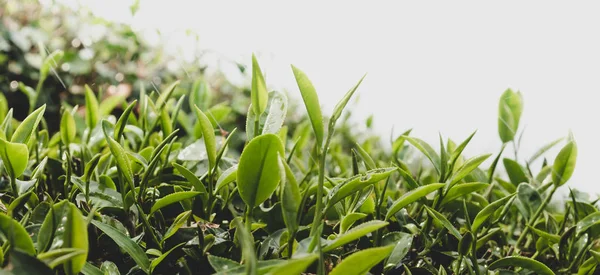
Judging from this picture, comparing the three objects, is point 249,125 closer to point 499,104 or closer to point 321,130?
point 321,130

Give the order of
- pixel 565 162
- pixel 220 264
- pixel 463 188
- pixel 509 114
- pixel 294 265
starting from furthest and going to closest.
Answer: pixel 509 114
pixel 565 162
pixel 463 188
pixel 220 264
pixel 294 265

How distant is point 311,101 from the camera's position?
611 mm

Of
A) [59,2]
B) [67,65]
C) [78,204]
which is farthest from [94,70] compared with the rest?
[78,204]

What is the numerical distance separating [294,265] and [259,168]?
0.18 metres

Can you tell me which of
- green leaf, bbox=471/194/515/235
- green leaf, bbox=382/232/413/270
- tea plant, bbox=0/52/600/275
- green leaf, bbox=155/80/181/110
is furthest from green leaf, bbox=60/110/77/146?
green leaf, bbox=471/194/515/235

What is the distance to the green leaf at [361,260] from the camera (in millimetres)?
493

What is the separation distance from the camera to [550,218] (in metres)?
0.94

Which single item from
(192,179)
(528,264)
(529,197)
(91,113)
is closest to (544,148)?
(529,197)

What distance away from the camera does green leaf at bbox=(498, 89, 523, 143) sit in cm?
99

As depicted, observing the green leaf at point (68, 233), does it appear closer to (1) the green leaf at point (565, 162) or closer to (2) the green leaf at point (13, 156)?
(2) the green leaf at point (13, 156)

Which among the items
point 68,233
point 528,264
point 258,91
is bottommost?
point 528,264

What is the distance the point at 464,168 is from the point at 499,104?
31 centimetres

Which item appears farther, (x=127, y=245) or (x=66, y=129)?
(x=66, y=129)

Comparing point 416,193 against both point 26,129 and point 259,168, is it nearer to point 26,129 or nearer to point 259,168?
point 259,168
